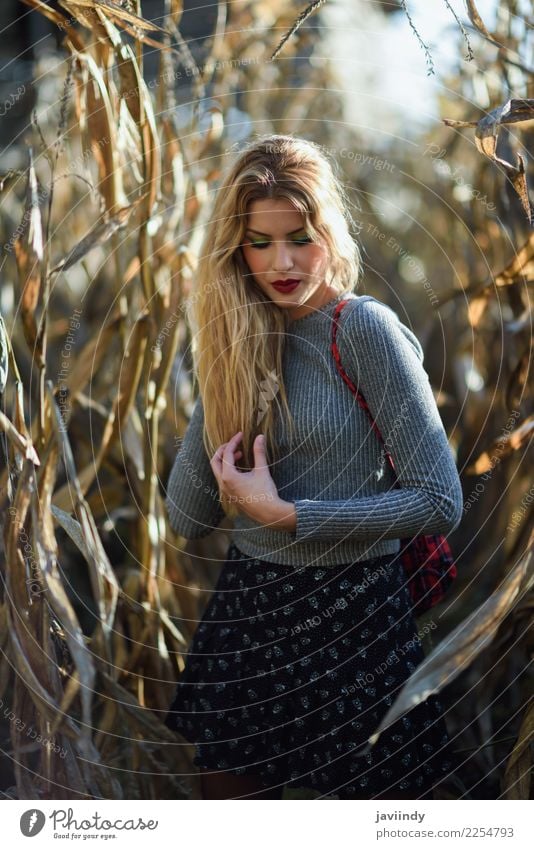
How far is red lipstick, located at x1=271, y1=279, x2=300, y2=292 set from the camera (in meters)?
0.92

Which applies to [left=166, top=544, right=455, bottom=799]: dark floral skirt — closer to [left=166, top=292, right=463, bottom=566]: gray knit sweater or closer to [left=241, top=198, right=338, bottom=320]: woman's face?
[left=166, top=292, right=463, bottom=566]: gray knit sweater

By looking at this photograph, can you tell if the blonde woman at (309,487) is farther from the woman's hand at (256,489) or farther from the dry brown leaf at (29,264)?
the dry brown leaf at (29,264)

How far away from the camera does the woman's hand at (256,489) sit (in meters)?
0.87

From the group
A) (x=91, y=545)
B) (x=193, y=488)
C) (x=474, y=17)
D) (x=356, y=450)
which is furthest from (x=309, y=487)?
(x=474, y=17)

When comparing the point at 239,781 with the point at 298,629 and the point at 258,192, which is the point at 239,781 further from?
the point at 258,192

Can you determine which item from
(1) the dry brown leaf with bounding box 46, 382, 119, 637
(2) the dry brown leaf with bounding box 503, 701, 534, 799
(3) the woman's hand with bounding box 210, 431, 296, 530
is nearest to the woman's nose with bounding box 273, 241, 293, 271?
(3) the woman's hand with bounding box 210, 431, 296, 530

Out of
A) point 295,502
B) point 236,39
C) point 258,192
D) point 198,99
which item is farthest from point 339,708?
point 236,39

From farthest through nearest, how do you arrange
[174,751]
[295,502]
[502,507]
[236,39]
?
[236,39], [502,507], [174,751], [295,502]

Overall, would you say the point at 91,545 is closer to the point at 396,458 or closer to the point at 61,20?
the point at 396,458

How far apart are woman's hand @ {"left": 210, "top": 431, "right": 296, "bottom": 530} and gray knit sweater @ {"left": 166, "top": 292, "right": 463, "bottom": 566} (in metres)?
0.02

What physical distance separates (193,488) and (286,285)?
0.90 ft

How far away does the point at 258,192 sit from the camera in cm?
90

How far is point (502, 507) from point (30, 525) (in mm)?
784

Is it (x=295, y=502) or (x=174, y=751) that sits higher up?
(x=295, y=502)
